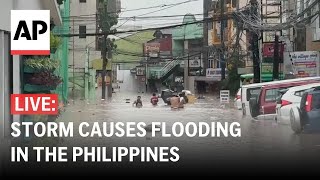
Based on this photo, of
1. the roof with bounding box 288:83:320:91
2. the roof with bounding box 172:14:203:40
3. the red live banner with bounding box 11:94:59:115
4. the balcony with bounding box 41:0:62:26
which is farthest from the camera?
the roof with bounding box 172:14:203:40

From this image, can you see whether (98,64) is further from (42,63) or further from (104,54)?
(42,63)

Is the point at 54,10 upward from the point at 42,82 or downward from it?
upward

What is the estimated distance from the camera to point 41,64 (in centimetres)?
577

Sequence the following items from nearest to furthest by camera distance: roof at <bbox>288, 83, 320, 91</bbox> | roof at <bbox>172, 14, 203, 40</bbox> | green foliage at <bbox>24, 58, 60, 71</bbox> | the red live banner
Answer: the red live banner → roof at <bbox>288, 83, 320, 91</bbox> → roof at <bbox>172, 14, 203, 40</bbox> → green foliage at <bbox>24, 58, 60, 71</bbox>

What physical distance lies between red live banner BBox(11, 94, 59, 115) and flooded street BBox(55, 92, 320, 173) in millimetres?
125

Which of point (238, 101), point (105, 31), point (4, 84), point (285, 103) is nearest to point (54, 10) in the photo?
point (105, 31)

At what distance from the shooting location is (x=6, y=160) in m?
5.39

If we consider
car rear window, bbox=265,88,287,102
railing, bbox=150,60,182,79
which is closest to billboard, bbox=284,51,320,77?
car rear window, bbox=265,88,287,102

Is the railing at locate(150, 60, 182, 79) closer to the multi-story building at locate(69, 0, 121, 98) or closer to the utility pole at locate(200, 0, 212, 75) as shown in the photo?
the utility pole at locate(200, 0, 212, 75)

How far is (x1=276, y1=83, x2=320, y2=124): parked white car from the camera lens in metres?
5.39

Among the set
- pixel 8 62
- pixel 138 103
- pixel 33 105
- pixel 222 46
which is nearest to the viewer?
pixel 33 105

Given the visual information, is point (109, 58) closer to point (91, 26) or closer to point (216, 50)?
point (91, 26)

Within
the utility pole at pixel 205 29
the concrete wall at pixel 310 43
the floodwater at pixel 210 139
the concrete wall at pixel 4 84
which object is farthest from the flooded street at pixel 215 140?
the concrete wall at pixel 310 43

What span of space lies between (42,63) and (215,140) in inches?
61.5
